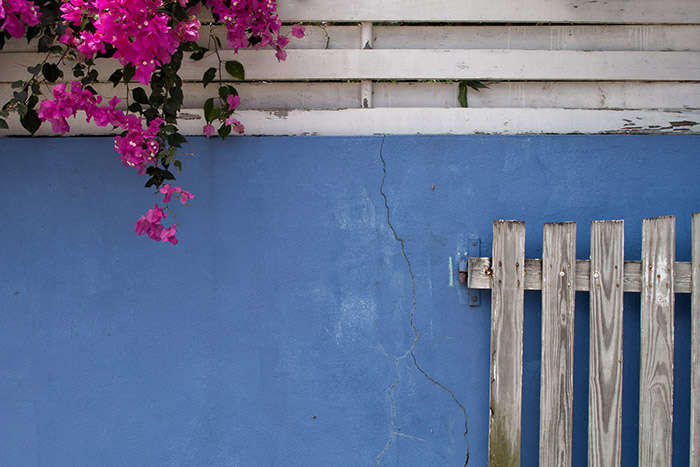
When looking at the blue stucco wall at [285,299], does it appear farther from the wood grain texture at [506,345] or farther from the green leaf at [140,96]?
the green leaf at [140,96]

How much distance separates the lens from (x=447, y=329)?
8.00 feet

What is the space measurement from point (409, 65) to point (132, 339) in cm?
162

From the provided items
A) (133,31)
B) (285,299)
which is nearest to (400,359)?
(285,299)

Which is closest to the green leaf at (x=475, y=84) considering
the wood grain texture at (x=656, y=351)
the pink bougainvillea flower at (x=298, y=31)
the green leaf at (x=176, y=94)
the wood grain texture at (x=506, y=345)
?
the wood grain texture at (x=506, y=345)

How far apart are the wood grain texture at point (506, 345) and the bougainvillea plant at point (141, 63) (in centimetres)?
116

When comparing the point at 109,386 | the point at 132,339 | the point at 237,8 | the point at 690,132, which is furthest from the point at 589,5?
the point at 109,386

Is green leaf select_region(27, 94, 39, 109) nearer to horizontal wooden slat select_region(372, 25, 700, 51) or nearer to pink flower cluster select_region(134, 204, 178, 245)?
pink flower cluster select_region(134, 204, 178, 245)

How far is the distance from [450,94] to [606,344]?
1178mm

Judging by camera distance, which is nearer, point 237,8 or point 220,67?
point 237,8

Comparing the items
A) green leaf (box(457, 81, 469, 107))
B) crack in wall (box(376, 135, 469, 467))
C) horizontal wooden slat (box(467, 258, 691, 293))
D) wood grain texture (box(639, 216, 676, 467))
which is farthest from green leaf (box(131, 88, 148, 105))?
wood grain texture (box(639, 216, 676, 467))

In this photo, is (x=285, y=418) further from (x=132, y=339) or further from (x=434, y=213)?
(x=434, y=213)

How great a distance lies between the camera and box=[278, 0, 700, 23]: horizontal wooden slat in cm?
245

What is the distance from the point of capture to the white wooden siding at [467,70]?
246 cm

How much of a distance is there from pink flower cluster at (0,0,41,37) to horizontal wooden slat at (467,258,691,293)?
6.07 ft
